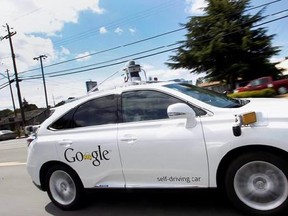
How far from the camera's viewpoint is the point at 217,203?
4.93 meters

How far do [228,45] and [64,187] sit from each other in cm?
3312

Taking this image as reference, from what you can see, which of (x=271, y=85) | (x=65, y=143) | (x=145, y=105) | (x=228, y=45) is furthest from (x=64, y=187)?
(x=228, y=45)

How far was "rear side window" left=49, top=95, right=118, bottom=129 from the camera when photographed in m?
5.16

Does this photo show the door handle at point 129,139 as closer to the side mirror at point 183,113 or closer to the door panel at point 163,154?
the door panel at point 163,154

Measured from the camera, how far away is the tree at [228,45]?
37031 mm

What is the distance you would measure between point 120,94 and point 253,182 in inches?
78.8

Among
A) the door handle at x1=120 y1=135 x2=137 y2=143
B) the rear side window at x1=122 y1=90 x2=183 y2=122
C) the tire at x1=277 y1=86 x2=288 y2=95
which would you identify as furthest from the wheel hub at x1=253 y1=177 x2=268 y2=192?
the tire at x1=277 y1=86 x2=288 y2=95

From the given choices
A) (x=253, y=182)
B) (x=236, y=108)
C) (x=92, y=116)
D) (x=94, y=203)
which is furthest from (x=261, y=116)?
(x=94, y=203)

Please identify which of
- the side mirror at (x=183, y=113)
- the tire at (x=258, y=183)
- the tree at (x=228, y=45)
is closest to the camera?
the tire at (x=258, y=183)

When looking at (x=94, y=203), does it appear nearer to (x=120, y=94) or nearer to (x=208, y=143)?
(x=120, y=94)

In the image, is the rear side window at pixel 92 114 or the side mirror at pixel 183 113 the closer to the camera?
the side mirror at pixel 183 113

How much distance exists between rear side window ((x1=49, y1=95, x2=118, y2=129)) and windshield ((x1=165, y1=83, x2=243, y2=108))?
0.82 metres

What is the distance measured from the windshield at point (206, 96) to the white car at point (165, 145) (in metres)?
0.02

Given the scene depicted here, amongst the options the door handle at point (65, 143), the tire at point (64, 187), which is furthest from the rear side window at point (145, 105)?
the tire at point (64, 187)
